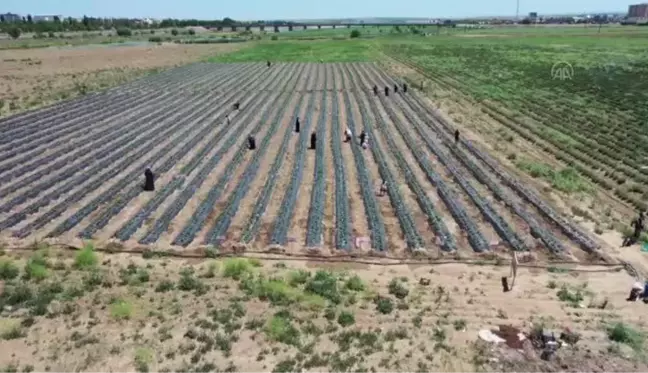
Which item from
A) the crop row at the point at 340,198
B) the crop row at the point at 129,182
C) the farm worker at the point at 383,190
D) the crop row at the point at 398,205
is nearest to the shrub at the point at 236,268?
the crop row at the point at 340,198

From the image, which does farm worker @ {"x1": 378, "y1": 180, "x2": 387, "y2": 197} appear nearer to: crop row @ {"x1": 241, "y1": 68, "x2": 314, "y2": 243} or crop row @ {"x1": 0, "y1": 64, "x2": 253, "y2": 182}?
crop row @ {"x1": 241, "y1": 68, "x2": 314, "y2": 243}

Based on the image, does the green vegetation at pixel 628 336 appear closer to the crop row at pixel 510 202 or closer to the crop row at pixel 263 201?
the crop row at pixel 510 202

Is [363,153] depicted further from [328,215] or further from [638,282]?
[638,282]

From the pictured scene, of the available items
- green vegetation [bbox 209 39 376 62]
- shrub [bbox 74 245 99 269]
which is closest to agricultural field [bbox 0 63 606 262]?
shrub [bbox 74 245 99 269]

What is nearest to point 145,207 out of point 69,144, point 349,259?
point 349,259

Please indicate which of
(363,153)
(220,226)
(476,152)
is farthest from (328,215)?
(476,152)

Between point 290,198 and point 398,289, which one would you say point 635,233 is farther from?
point 290,198
